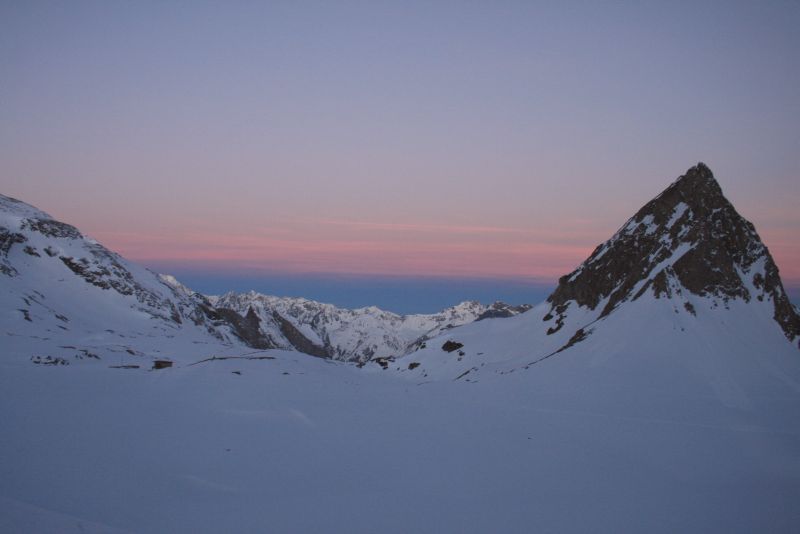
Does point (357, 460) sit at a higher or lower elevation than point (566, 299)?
lower

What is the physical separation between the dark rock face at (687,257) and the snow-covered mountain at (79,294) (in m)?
52.1

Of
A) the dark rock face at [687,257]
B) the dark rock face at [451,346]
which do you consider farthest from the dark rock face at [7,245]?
the dark rock face at [687,257]

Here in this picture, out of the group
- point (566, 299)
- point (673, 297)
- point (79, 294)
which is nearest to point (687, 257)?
point (673, 297)

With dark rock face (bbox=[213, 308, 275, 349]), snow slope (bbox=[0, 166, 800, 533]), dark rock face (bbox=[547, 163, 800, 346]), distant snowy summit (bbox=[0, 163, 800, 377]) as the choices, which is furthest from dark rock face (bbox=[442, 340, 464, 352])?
dark rock face (bbox=[213, 308, 275, 349])

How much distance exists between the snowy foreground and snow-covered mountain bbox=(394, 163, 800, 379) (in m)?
11.1

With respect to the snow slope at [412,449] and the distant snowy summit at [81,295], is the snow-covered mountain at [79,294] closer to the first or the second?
the distant snowy summit at [81,295]

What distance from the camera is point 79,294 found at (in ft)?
285

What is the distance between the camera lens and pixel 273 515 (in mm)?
8164

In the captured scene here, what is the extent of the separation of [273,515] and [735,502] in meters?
10.7

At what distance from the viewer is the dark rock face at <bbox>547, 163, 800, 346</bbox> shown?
38812mm

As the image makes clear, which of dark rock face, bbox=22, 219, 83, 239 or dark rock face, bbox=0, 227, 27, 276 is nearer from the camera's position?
dark rock face, bbox=0, 227, 27, 276

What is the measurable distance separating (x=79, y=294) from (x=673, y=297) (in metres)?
97.3

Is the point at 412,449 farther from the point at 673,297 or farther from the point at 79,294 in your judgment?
the point at 79,294

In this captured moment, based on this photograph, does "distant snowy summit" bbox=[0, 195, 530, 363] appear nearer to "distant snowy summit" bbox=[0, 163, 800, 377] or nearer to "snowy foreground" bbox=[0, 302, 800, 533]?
"distant snowy summit" bbox=[0, 163, 800, 377]
